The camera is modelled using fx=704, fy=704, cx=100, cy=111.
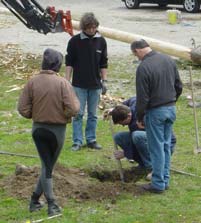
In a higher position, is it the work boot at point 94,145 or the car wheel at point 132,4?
the car wheel at point 132,4

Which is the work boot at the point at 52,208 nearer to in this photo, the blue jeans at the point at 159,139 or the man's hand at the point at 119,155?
the blue jeans at the point at 159,139

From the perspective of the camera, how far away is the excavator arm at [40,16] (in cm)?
1675

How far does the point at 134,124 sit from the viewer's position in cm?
880

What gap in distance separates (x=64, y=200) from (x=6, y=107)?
5.82 metres

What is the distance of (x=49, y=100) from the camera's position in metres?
7.11

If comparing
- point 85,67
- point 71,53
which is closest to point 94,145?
point 85,67

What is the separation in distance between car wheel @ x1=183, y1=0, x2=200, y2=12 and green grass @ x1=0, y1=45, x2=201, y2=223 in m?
16.9

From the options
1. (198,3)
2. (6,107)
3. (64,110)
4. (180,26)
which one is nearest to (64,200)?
(64,110)

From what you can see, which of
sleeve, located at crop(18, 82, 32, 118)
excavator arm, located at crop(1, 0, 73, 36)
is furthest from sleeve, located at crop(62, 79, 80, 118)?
excavator arm, located at crop(1, 0, 73, 36)

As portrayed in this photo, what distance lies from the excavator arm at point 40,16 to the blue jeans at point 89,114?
6729 mm

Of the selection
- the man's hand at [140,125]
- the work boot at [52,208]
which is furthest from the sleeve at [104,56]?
the work boot at [52,208]

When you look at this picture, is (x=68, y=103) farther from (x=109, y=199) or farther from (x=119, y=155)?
(x=119, y=155)

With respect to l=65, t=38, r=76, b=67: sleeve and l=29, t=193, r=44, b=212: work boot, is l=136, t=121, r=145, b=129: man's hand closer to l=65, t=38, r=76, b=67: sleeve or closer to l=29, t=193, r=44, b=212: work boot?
l=29, t=193, r=44, b=212: work boot

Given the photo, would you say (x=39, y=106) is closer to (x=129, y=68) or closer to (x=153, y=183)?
(x=153, y=183)
